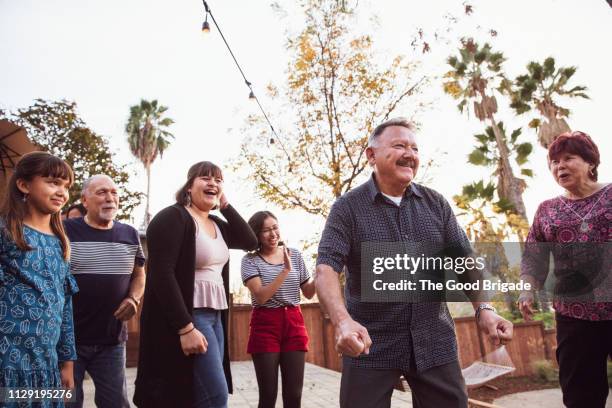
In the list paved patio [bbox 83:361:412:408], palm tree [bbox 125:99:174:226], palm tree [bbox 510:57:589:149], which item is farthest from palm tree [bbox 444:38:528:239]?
palm tree [bbox 125:99:174:226]

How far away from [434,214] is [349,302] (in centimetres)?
58

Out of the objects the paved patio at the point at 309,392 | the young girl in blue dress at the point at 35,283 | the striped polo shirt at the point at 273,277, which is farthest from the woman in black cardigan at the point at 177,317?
the paved patio at the point at 309,392

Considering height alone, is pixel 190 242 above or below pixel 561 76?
below

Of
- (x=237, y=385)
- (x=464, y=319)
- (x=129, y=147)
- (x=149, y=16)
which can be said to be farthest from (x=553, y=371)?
(x=129, y=147)

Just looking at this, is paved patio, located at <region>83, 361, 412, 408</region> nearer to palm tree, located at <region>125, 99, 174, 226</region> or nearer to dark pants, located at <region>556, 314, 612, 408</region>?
dark pants, located at <region>556, 314, 612, 408</region>

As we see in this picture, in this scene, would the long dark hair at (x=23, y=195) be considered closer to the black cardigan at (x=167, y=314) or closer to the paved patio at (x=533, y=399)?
the black cardigan at (x=167, y=314)

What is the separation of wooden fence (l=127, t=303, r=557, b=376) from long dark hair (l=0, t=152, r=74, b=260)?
921 cm

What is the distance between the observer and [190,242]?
2.34 metres

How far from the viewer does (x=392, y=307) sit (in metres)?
1.83

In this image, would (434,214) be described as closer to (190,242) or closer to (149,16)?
(190,242)

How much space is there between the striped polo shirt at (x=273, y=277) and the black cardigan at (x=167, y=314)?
1216 millimetres

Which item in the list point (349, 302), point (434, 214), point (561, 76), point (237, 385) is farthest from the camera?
point (561, 76)

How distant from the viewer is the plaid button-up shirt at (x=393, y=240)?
5.85ft

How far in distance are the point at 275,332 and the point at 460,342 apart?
9.93m
